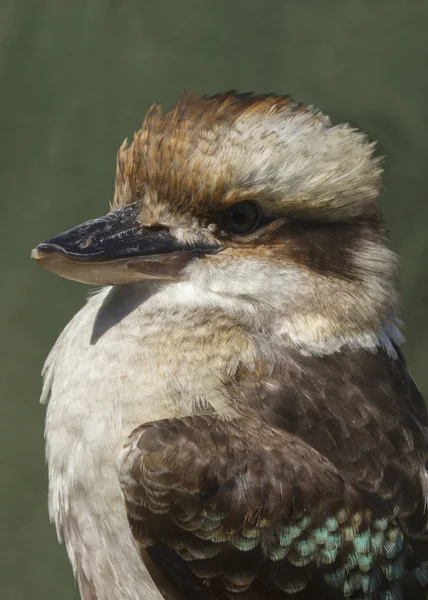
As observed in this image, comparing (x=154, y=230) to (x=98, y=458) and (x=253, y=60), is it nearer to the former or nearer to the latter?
(x=98, y=458)

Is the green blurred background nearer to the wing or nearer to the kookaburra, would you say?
the kookaburra

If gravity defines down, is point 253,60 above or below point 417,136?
above

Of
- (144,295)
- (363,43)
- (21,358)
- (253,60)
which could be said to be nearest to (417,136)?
(363,43)

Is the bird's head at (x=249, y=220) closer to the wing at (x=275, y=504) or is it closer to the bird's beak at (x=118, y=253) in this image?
the bird's beak at (x=118, y=253)

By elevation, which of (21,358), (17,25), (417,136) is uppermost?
(17,25)

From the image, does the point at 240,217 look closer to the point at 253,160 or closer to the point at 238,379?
the point at 253,160

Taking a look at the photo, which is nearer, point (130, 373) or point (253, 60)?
point (130, 373)

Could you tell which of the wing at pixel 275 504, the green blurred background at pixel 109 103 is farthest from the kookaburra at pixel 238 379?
the green blurred background at pixel 109 103
